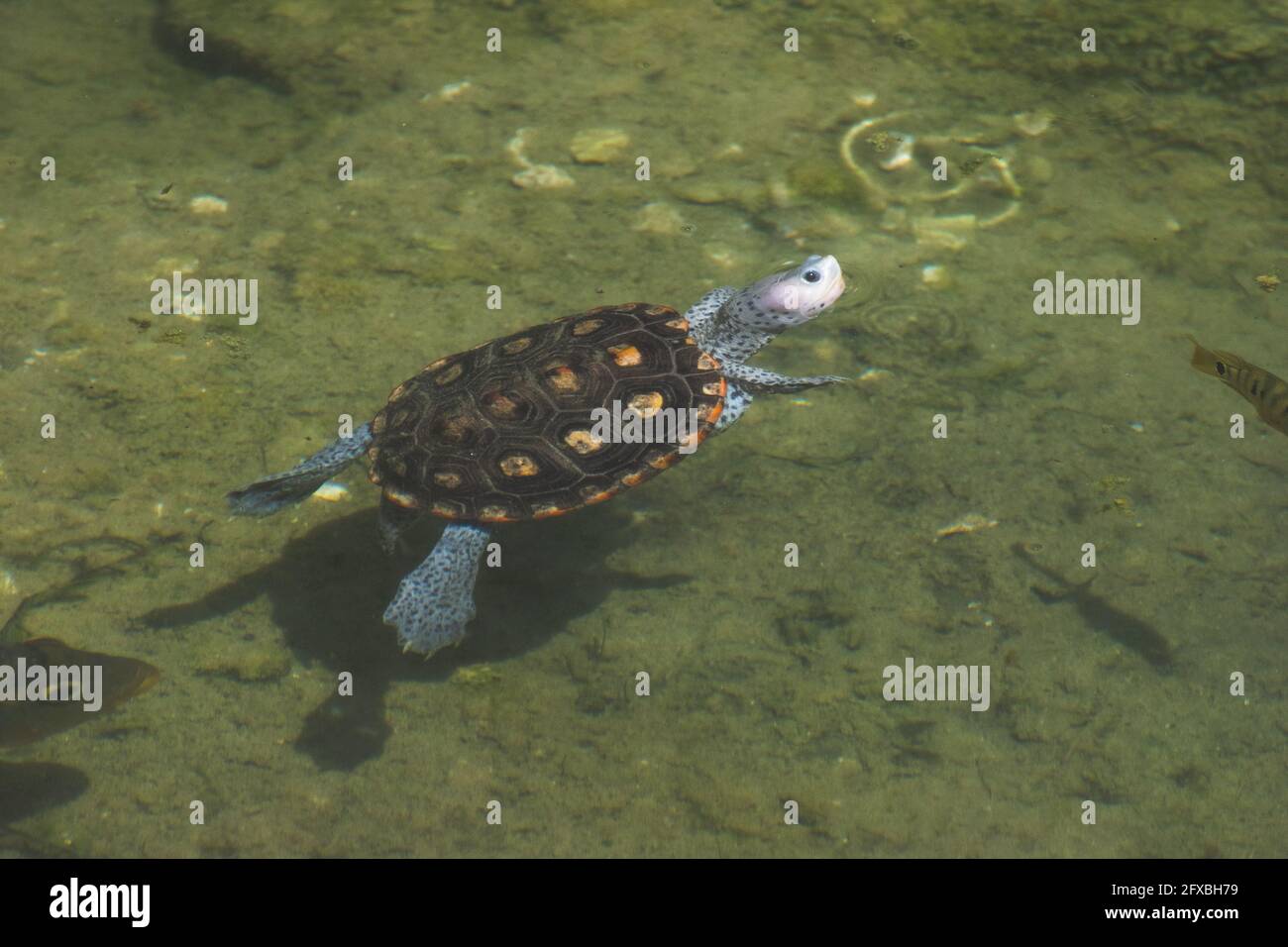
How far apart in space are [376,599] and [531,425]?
1.33m

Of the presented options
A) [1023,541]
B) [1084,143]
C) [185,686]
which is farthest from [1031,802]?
[1084,143]

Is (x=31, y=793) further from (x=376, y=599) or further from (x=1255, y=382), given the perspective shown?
(x=1255, y=382)

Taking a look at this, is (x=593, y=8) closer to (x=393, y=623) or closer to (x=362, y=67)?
(x=362, y=67)

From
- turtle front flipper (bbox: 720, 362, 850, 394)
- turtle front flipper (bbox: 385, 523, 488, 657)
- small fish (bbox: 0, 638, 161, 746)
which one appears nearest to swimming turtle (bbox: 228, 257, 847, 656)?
turtle front flipper (bbox: 385, 523, 488, 657)

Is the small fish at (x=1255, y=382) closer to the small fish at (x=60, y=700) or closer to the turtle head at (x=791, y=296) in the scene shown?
the turtle head at (x=791, y=296)

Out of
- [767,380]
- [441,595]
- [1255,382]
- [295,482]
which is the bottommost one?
[441,595]

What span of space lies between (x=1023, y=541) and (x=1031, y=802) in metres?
1.45

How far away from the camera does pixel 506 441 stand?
14.2 ft

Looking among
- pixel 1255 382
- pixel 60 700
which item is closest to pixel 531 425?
pixel 60 700

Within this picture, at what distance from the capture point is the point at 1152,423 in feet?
17.9

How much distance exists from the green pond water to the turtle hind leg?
49cm

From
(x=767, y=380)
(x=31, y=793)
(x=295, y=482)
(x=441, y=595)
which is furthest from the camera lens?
(x=767, y=380)

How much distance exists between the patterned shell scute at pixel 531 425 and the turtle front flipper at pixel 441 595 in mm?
259

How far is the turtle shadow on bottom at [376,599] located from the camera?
435 centimetres
